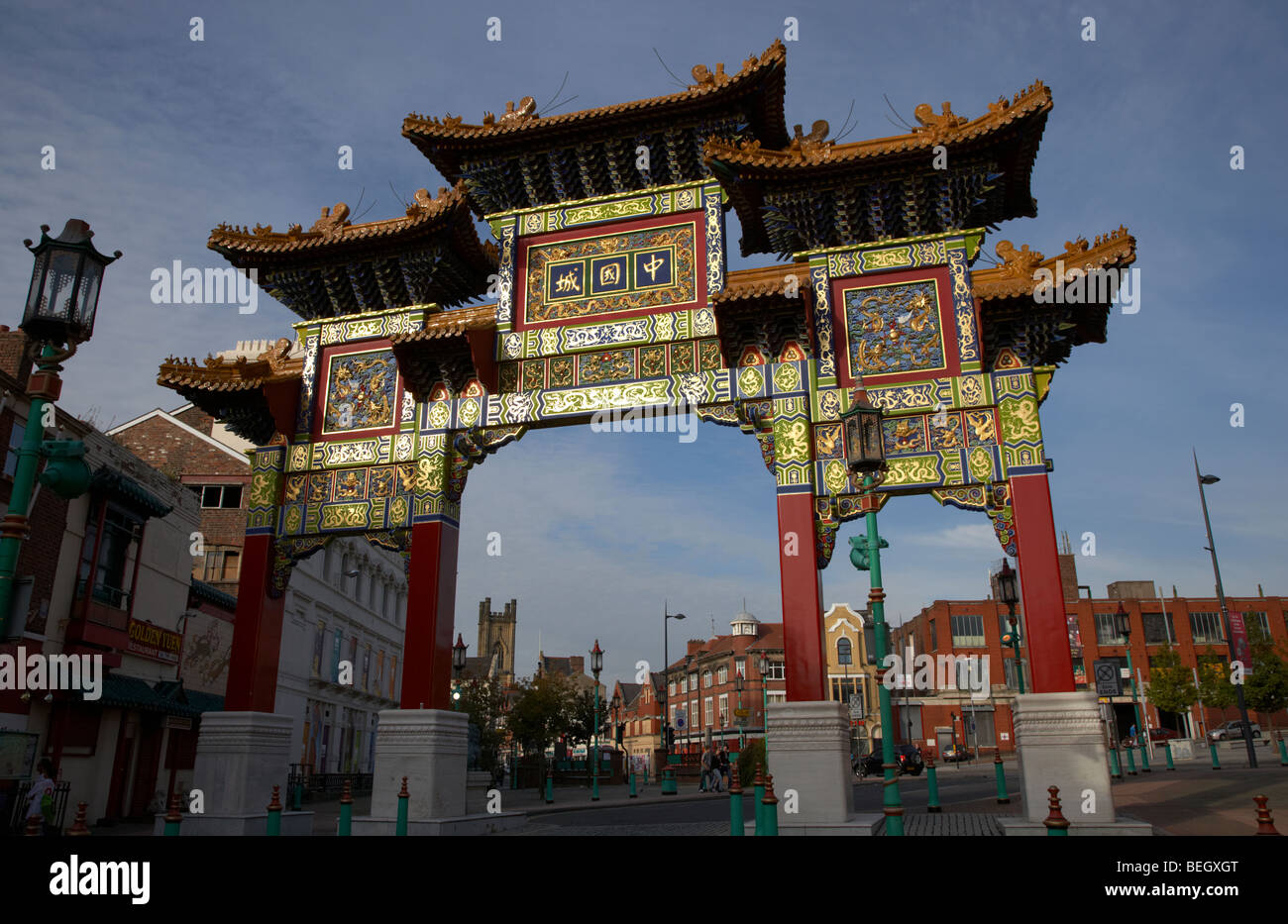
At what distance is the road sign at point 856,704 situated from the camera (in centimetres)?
6912

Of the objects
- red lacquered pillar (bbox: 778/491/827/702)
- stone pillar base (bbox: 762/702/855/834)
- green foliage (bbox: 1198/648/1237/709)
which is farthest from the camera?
green foliage (bbox: 1198/648/1237/709)

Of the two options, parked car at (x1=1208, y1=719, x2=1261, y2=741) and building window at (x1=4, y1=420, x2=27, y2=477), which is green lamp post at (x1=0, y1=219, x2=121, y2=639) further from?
parked car at (x1=1208, y1=719, x2=1261, y2=741)

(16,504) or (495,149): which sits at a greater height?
(495,149)

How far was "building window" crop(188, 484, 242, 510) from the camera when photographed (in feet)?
109

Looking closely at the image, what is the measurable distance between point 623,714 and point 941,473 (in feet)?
316

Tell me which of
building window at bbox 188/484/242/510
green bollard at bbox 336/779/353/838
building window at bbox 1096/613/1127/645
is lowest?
green bollard at bbox 336/779/353/838

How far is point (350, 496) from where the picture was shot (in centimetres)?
1794

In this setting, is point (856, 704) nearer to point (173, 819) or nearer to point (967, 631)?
point (967, 631)

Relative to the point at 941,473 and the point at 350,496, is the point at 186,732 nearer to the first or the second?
the point at 350,496

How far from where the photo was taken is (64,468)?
846 cm

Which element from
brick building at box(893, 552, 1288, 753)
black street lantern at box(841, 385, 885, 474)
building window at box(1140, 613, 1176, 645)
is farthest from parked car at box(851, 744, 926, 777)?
building window at box(1140, 613, 1176, 645)

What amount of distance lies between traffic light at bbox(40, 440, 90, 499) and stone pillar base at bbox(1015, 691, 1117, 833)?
1231cm

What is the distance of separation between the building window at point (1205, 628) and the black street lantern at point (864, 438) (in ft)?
219
